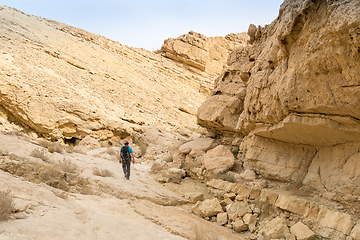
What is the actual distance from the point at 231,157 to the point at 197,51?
27.1 metres

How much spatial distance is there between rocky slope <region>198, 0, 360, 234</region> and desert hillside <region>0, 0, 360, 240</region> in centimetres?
2

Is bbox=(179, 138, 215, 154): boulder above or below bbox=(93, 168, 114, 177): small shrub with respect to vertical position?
above

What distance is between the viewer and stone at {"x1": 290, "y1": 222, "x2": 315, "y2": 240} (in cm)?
464

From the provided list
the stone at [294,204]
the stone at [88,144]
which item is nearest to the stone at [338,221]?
the stone at [294,204]

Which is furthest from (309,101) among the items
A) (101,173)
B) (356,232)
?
(101,173)

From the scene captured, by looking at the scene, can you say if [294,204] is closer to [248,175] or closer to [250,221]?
[250,221]

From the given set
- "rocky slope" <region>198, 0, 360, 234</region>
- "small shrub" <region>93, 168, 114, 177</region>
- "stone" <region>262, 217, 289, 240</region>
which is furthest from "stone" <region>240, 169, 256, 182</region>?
"small shrub" <region>93, 168, 114, 177</region>

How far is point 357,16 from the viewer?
12.1 ft

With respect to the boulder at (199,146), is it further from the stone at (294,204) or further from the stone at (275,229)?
the stone at (275,229)

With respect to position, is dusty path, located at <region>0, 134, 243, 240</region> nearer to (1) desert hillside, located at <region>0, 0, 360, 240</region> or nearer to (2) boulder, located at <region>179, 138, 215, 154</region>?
(1) desert hillside, located at <region>0, 0, 360, 240</region>

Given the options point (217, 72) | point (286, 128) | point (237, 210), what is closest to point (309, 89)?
point (286, 128)

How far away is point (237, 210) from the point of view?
6219mm

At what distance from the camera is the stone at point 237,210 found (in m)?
6.07

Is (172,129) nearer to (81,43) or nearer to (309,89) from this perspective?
(309,89)
